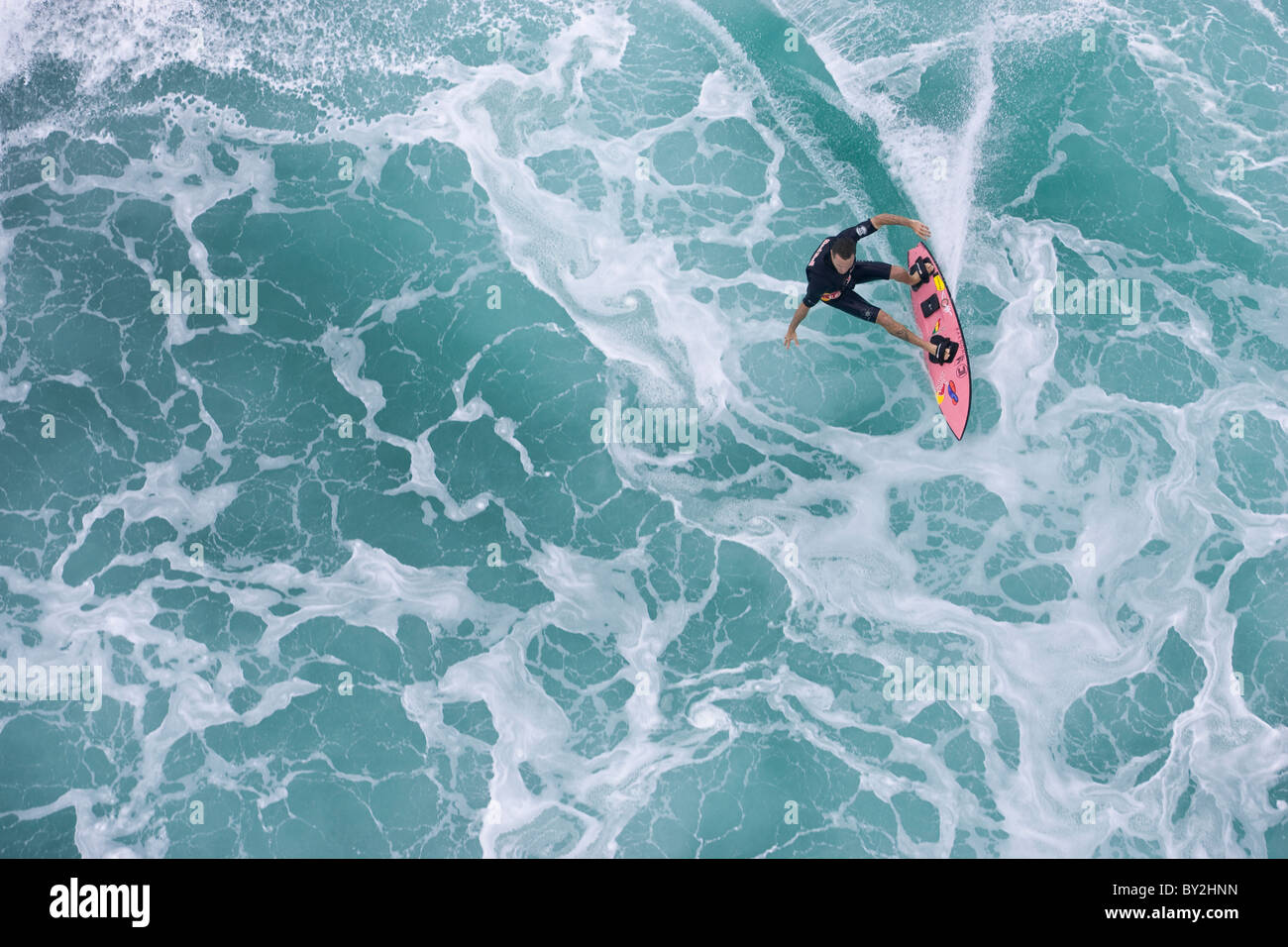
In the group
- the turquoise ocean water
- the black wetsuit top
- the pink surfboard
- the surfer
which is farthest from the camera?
the pink surfboard

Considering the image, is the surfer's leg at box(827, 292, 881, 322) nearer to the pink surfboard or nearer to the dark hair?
the dark hair

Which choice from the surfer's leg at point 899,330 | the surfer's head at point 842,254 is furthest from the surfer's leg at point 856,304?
the surfer's head at point 842,254

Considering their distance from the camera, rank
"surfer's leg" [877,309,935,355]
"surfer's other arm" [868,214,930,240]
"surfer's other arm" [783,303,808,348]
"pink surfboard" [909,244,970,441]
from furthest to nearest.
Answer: "pink surfboard" [909,244,970,441] → "surfer's leg" [877,309,935,355] → "surfer's other arm" [783,303,808,348] → "surfer's other arm" [868,214,930,240]

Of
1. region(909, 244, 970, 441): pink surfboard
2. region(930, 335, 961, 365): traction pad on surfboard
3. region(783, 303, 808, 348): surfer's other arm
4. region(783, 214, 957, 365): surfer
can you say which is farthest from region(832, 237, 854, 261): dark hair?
region(930, 335, 961, 365): traction pad on surfboard

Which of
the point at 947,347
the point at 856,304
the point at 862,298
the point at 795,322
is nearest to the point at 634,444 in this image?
the point at 795,322

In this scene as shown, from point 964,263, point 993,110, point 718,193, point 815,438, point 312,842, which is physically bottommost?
point 312,842

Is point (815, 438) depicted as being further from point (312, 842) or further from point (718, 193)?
point (312, 842)

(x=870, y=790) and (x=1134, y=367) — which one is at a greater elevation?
(x=1134, y=367)

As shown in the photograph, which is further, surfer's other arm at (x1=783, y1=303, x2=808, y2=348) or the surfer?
surfer's other arm at (x1=783, y1=303, x2=808, y2=348)

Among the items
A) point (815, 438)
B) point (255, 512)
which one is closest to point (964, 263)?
point (815, 438)

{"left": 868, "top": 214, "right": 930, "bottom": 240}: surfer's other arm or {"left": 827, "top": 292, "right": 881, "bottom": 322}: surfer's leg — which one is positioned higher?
{"left": 868, "top": 214, "right": 930, "bottom": 240}: surfer's other arm
